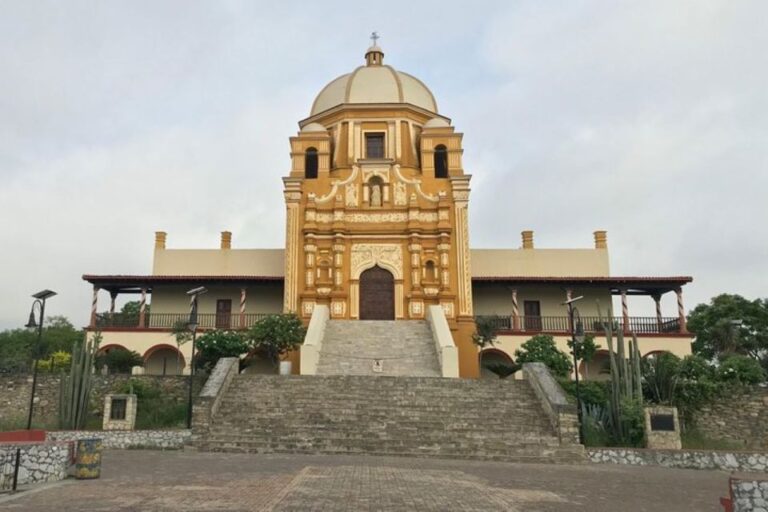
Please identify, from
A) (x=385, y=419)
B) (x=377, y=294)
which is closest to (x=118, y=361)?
(x=377, y=294)

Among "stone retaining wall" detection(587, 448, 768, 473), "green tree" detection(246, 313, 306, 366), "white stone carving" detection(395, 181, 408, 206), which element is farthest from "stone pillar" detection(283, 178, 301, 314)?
"stone retaining wall" detection(587, 448, 768, 473)

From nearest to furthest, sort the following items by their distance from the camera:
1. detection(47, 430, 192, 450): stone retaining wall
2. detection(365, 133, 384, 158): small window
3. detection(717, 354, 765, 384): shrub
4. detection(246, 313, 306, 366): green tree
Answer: detection(47, 430, 192, 450): stone retaining wall
detection(717, 354, 765, 384): shrub
detection(246, 313, 306, 366): green tree
detection(365, 133, 384, 158): small window

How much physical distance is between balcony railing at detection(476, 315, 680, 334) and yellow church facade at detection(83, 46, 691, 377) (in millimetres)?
66

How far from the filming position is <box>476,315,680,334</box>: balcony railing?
26.7 metres

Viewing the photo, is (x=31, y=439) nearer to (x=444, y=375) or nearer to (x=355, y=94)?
(x=444, y=375)

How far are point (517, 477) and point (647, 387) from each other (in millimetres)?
8511

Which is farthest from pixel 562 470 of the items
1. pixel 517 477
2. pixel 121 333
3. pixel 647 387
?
pixel 121 333

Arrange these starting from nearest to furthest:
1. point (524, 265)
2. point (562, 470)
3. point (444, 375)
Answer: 1. point (562, 470)
2. point (444, 375)
3. point (524, 265)

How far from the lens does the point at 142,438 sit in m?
14.9

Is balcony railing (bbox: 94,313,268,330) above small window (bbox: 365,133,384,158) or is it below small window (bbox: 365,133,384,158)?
below

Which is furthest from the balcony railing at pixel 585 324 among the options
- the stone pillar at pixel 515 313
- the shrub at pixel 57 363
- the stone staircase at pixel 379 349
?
the shrub at pixel 57 363

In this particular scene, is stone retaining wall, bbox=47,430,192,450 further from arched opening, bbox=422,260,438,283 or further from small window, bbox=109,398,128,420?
arched opening, bbox=422,260,438,283

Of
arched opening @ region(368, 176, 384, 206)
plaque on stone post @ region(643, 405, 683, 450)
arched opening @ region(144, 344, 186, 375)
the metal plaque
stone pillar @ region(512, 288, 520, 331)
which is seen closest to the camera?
plaque on stone post @ region(643, 405, 683, 450)

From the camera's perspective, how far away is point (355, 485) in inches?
356
